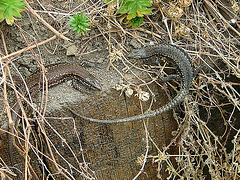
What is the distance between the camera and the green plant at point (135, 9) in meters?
2.78

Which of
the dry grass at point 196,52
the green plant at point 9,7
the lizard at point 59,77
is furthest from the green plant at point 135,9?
the green plant at point 9,7

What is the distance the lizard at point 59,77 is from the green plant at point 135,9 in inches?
34.6

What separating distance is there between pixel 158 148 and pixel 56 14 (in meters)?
2.25

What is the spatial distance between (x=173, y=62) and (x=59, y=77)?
1.62m

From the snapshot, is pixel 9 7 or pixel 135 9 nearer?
pixel 9 7

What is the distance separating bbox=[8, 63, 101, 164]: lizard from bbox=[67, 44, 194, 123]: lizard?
59cm

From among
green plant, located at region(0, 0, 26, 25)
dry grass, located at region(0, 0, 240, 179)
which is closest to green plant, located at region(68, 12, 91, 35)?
dry grass, located at region(0, 0, 240, 179)

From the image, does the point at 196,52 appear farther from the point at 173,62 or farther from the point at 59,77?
the point at 59,77

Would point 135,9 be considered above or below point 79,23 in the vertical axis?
above

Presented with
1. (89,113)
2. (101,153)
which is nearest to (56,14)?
(89,113)

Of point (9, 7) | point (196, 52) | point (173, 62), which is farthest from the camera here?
point (173, 62)

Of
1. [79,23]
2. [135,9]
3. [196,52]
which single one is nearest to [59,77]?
[79,23]

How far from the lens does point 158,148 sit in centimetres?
307

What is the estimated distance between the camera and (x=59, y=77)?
326cm
